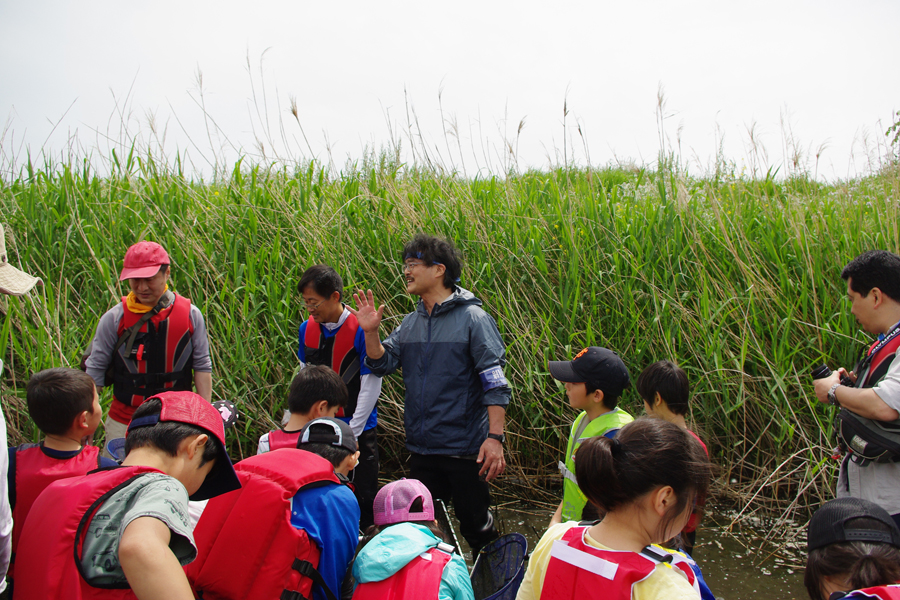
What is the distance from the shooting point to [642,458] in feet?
4.29

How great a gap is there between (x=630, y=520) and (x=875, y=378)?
157 cm

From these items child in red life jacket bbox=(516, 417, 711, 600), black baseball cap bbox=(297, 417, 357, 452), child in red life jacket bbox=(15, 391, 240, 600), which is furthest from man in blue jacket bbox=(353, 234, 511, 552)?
child in red life jacket bbox=(15, 391, 240, 600)

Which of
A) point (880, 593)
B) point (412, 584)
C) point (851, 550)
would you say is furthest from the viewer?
point (412, 584)

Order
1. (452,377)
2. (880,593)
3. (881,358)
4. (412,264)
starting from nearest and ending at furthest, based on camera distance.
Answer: (880,593) → (881,358) → (452,377) → (412,264)

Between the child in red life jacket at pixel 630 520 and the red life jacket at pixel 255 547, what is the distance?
79 cm

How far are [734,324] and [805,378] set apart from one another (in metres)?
0.56

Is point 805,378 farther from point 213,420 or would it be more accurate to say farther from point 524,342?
point 213,420

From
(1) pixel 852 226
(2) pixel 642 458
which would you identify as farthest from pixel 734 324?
(2) pixel 642 458

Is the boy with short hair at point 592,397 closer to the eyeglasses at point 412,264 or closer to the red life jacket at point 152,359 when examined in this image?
the eyeglasses at point 412,264

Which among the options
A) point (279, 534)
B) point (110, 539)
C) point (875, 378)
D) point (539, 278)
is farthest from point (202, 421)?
point (539, 278)

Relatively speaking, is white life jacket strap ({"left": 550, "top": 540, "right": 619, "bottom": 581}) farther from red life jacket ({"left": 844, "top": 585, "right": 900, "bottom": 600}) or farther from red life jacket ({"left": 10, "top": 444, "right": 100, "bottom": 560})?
red life jacket ({"left": 10, "top": 444, "right": 100, "bottom": 560})

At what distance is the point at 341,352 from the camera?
3.29 meters

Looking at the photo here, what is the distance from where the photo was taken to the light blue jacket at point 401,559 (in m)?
1.71

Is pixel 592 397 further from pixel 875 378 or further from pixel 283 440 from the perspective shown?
pixel 283 440
